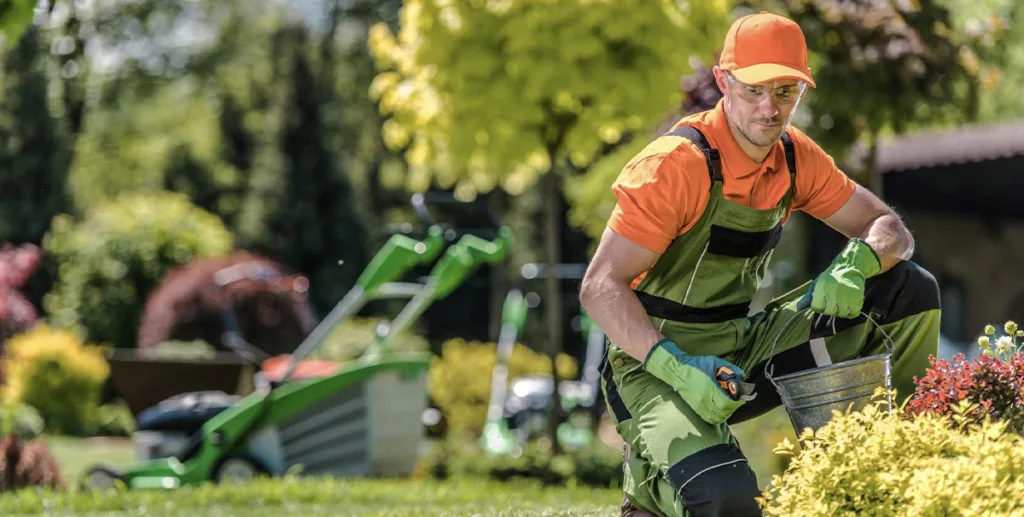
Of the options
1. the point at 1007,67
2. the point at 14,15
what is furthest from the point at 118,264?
the point at 1007,67

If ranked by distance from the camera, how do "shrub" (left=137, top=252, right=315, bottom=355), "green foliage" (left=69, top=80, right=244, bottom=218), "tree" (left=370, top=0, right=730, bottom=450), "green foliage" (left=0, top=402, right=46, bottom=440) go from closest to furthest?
1. "tree" (left=370, top=0, right=730, bottom=450)
2. "green foliage" (left=0, top=402, right=46, bottom=440)
3. "shrub" (left=137, top=252, right=315, bottom=355)
4. "green foliage" (left=69, top=80, right=244, bottom=218)

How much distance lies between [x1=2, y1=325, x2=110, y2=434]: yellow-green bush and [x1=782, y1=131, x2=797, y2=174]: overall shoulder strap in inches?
442

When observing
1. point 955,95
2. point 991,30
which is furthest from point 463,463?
point 991,30

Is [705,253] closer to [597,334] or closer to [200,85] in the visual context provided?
[597,334]

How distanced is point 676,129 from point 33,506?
405cm

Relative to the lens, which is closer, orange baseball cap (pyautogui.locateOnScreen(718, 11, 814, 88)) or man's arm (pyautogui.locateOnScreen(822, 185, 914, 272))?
orange baseball cap (pyautogui.locateOnScreen(718, 11, 814, 88))

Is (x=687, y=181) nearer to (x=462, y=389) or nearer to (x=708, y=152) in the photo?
(x=708, y=152)

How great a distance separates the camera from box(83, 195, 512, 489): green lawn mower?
8.54m

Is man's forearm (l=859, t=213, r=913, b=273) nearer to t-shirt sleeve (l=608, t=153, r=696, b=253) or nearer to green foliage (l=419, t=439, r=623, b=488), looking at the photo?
t-shirt sleeve (l=608, t=153, r=696, b=253)

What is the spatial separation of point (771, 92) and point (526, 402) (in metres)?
9.54

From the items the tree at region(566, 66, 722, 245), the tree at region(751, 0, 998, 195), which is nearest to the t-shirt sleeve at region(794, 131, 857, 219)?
the tree at region(566, 66, 722, 245)

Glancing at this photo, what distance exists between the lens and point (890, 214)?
429cm

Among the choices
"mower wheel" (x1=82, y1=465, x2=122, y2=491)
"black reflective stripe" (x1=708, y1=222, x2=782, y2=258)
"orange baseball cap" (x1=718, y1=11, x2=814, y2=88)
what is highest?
"orange baseball cap" (x1=718, y1=11, x2=814, y2=88)

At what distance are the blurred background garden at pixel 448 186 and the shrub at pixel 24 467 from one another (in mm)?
23
